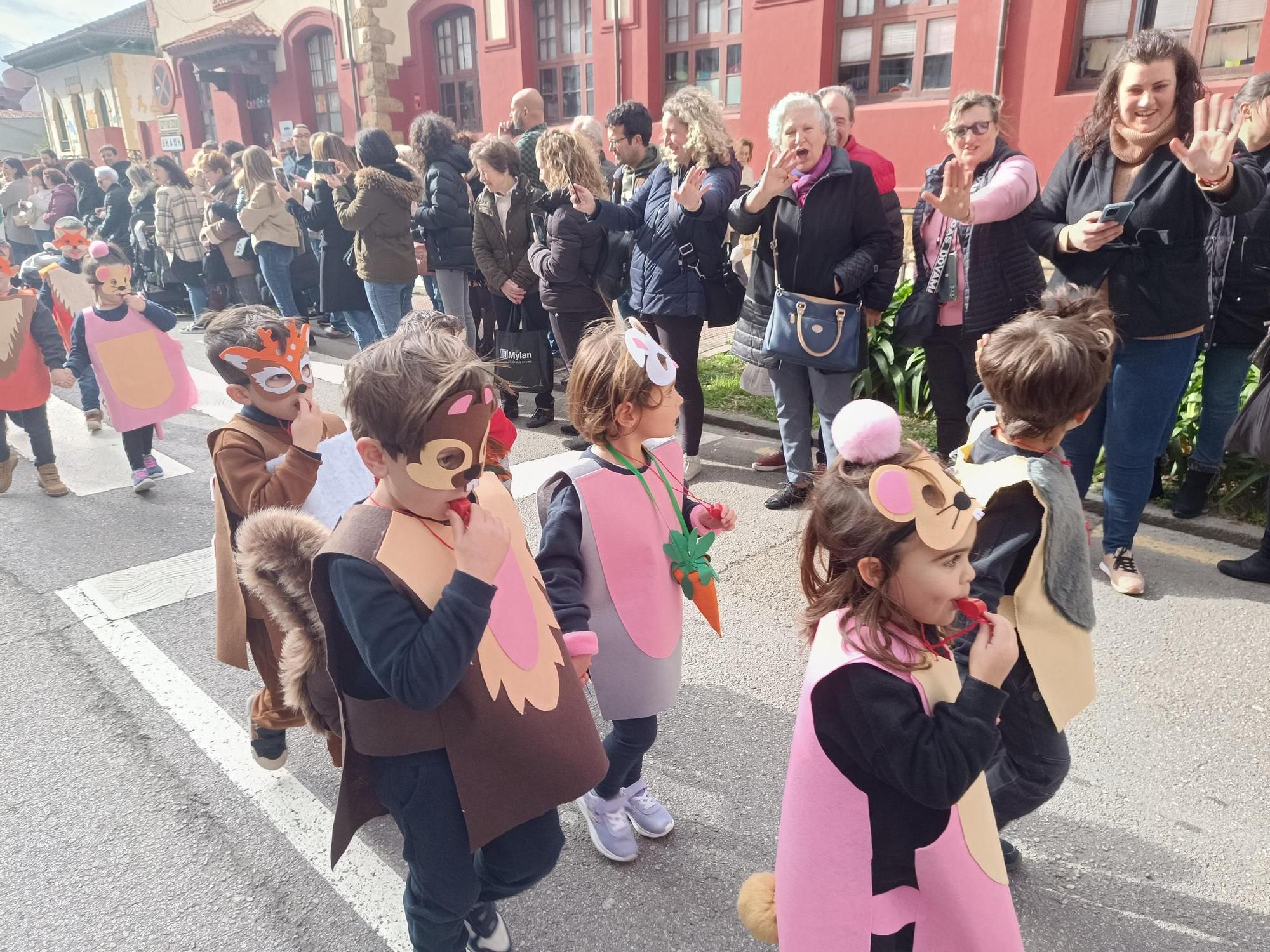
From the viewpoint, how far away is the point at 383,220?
7.11 meters

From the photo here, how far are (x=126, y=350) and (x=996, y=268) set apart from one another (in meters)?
4.74

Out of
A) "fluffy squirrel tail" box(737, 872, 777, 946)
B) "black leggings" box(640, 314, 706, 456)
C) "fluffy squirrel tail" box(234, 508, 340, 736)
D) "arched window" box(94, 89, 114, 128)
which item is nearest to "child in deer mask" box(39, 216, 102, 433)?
"black leggings" box(640, 314, 706, 456)

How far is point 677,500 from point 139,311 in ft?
13.7

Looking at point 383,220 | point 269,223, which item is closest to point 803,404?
point 383,220

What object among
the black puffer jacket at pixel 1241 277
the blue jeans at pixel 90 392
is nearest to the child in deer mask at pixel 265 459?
the black puffer jacket at pixel 1241 277

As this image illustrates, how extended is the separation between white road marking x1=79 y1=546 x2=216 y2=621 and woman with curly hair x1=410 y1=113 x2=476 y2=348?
3096 millimetres

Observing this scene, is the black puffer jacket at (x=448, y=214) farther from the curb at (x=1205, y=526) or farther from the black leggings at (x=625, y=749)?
the black leggings at (x=625, y=749)

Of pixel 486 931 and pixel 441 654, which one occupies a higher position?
pixel 441 654

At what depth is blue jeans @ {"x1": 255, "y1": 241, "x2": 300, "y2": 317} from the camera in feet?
30.1

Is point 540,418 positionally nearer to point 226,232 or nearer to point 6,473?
point 6,473

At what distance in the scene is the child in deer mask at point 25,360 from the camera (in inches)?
208

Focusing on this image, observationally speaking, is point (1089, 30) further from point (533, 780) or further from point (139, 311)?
point (533, 780)

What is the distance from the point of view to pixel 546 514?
228 centimetres

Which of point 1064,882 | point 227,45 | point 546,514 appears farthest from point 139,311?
point 227,45
